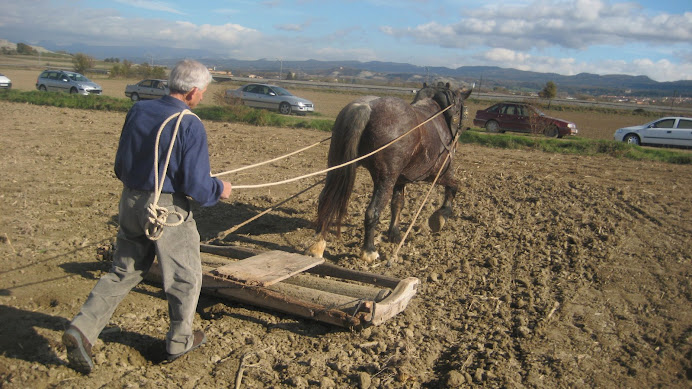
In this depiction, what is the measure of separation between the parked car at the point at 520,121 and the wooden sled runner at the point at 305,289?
16.9m

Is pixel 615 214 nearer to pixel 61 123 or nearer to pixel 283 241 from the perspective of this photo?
pixel 283 241

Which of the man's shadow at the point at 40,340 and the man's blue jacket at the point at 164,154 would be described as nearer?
the man's blue jacket at the point at 164,154

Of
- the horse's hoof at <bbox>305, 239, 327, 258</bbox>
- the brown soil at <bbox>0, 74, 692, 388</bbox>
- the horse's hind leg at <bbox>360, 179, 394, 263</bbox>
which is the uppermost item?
the horse's hind leg at <bbox>360, 179, 394, 263</bbox>

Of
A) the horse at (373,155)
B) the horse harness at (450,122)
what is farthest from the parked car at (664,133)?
the horse at (373,155)

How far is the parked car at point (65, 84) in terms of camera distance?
2850 cm

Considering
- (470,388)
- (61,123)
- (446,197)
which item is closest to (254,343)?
(470,388)

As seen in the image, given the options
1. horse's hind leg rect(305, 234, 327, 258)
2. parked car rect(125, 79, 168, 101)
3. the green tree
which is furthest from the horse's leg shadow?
the green tree

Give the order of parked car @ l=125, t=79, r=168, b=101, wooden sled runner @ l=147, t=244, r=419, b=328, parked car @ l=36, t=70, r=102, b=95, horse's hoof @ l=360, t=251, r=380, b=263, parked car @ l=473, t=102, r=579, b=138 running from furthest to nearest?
1. parked car @ l=36, t=70, r=102, b=95
2. parked car @ l=125, t=79, r=168, b=101
3. parked car @ l=473, t=102, r=579, b=138
4. horse's hoof @ l=360, t=251, r=380, b=263
5. wooden sled runner @ l=147, t=244, r=419, b=328

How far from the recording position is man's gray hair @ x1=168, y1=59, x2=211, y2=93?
128 inches

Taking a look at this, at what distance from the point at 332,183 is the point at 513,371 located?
2.61 meters

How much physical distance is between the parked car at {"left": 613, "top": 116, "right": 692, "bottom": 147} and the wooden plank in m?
17.6

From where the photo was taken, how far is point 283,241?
638 cm

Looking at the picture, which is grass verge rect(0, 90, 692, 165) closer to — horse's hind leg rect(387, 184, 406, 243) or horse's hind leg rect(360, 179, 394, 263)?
horse's hind leg rect(387, 184, 406, 243)

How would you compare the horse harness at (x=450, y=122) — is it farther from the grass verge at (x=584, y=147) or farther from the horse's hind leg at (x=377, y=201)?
the grass verge at (x=584, y=147)
